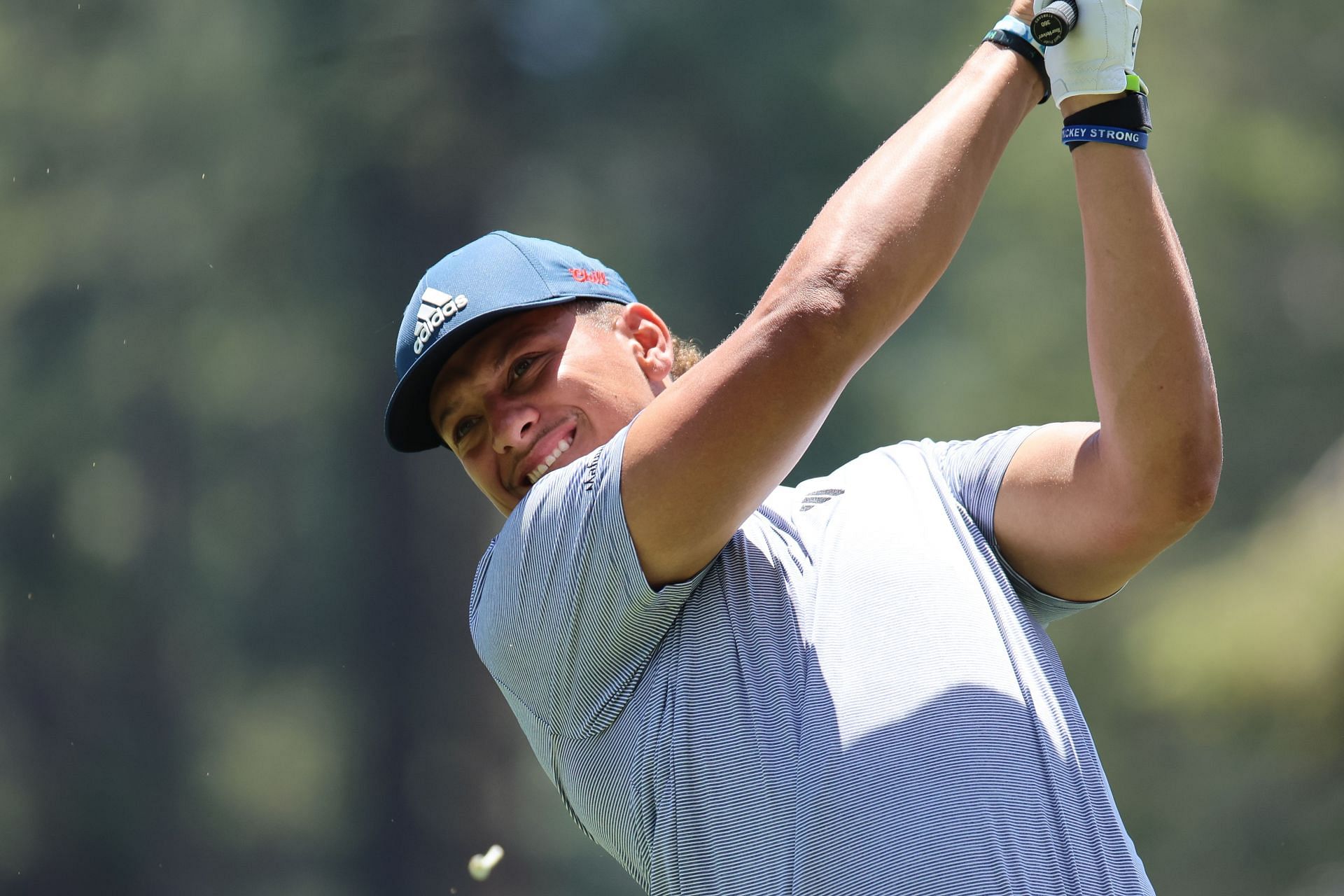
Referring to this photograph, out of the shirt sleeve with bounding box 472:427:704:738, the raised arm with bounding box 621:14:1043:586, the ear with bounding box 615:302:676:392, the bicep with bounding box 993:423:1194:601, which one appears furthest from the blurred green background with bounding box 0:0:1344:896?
the raised arm with bounding box 621:14:1043:586

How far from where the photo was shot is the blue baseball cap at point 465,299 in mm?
1651

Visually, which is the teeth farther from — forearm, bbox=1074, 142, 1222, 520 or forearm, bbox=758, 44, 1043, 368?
forearm, bbox=1074, 142, 1222, 520

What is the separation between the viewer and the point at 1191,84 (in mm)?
5949

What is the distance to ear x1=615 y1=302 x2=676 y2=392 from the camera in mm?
1833

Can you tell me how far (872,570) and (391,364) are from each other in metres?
4.80

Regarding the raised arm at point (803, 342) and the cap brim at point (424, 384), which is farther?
the cap brim at point (424, 384)

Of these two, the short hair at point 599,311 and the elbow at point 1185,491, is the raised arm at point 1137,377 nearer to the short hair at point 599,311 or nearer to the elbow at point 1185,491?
the elbow at point 1185,491

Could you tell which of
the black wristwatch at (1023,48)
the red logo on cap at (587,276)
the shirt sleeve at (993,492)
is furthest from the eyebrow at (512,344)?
the black wristwatch at (1023,48)

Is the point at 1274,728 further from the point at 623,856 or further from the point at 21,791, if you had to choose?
the point at 21,791

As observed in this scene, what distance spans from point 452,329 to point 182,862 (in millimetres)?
4823

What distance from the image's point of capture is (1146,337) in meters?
1.32

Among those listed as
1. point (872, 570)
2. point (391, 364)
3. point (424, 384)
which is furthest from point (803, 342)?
point (391, 364)

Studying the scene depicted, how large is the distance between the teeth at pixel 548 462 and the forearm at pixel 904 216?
19.4 inches

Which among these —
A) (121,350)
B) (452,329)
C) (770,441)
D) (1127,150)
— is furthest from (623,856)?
(121,350)
